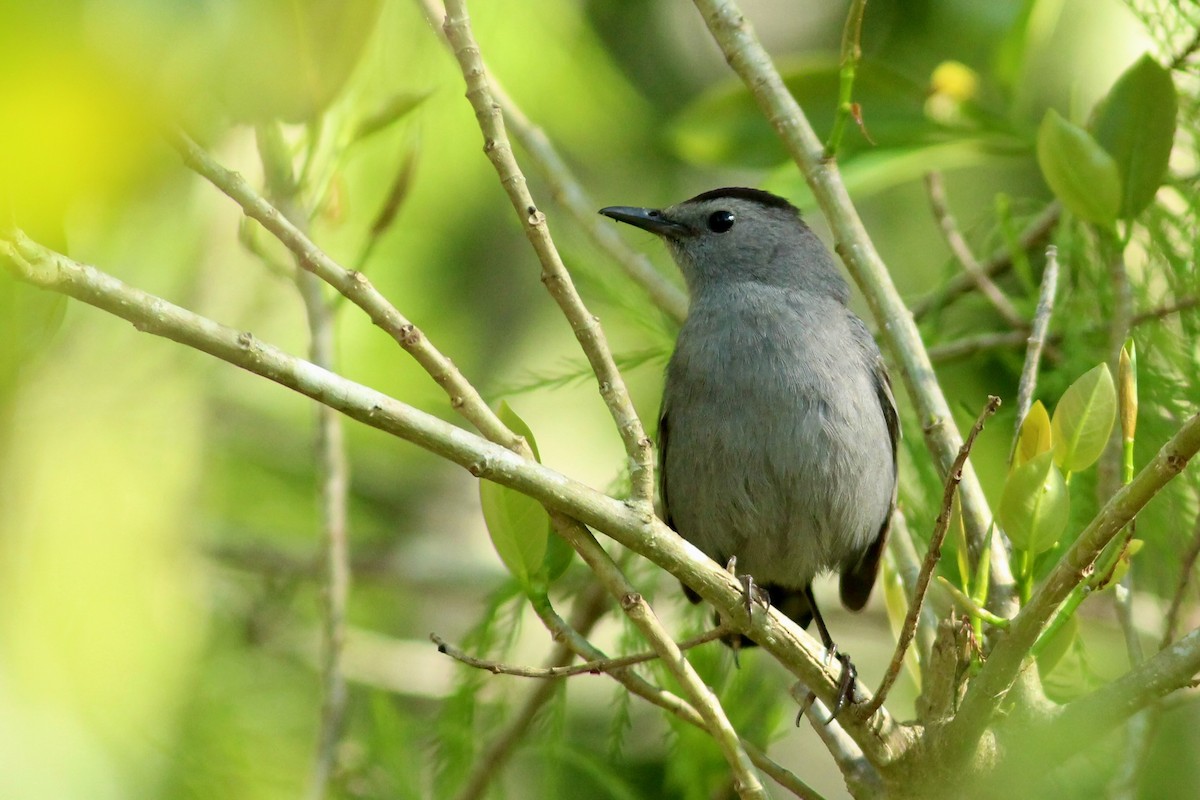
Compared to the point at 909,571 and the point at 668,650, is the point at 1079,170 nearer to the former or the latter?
the point at 909,571

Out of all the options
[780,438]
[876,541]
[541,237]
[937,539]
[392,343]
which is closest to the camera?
[937,539]

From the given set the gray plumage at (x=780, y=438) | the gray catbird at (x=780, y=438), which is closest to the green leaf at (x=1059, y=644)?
the gray catbird at (x=780, y=438)

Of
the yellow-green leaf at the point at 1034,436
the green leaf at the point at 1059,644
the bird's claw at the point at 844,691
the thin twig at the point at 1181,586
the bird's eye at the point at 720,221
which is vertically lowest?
the bird's claw at the point at 844,691

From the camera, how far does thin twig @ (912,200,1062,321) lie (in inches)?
199

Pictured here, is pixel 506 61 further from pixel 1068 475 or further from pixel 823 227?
pixel 1068 475

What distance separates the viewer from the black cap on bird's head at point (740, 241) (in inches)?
205

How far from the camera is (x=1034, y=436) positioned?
119 inches

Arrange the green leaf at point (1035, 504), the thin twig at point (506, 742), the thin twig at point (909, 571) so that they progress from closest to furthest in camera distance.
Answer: the green leaf at point (1035, 504) < the thin twig at point (909, 571) < the thin twig at point (506, 742)

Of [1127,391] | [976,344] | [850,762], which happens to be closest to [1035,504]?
[1127,391]

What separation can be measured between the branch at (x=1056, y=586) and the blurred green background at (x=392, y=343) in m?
1.35

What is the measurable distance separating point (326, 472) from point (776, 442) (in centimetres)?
162

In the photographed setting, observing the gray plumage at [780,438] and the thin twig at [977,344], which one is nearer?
the gray plumage at [780,438]

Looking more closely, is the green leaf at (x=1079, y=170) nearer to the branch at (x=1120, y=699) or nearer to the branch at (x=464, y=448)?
the branch at (x=1120, y=699)

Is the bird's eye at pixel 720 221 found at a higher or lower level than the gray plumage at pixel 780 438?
higher
